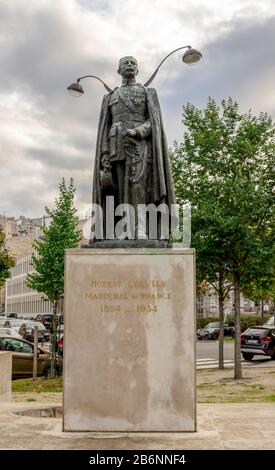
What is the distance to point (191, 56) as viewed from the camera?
15.4 meters

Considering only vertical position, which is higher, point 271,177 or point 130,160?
point 271,177

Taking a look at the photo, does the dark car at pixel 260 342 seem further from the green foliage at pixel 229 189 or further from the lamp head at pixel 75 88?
the lamp head at pixel 75 88

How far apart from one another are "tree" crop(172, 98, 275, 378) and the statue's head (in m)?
10.5

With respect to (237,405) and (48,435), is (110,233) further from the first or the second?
(237,405)

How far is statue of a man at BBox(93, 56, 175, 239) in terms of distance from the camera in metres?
8.29

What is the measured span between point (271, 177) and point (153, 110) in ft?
40.3

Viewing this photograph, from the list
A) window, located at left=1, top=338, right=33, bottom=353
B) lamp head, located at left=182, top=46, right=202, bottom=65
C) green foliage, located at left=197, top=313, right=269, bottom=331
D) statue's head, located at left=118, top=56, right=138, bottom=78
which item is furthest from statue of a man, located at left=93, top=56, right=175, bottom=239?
green foliage, located at left=197, top=313, right=269, bottom=331

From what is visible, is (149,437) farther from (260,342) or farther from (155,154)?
(260,342)

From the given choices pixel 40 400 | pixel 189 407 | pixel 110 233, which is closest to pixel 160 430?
pixel 189 407

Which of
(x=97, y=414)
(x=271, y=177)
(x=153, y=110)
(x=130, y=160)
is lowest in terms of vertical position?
(x=97, y=414)

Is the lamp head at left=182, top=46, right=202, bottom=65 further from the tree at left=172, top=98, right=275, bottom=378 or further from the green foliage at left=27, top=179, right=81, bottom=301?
the green foliage at left=27, top=179, right=81, bottom=301

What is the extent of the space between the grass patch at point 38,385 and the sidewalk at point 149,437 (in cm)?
789

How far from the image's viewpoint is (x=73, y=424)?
7348 mm

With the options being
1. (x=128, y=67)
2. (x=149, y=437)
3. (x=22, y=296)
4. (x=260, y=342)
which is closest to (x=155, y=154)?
(x=128, y=67)
